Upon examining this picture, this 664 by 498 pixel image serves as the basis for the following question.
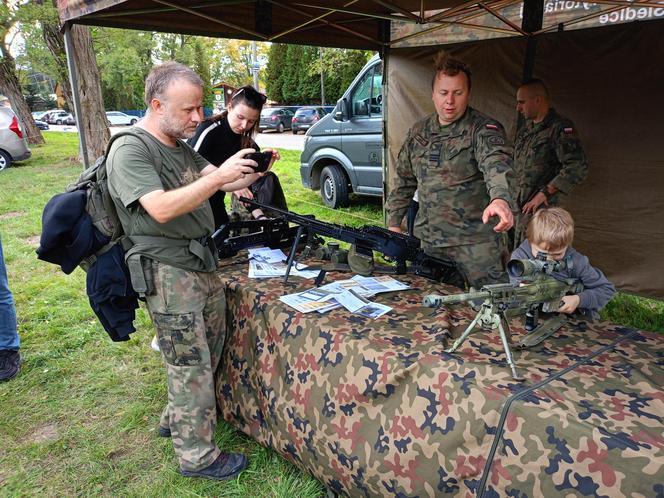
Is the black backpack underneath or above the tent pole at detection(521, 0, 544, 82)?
underneath

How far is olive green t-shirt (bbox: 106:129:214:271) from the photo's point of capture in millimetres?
1849

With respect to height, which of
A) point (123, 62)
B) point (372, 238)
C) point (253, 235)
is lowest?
point (253, 235)

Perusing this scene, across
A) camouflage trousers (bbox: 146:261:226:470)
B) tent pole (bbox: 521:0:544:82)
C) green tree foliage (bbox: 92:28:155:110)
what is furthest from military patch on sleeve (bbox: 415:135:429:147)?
green tree foliage (bbox: 92:28:155:110)

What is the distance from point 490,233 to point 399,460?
4.61 feet

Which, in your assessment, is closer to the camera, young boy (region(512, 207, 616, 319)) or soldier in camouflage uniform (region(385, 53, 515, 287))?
young boy (region(512, 207, 616, 319))

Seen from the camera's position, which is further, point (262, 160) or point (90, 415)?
point (90, 415)

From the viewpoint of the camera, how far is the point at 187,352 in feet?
7.00

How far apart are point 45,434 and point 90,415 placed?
0.81 ft

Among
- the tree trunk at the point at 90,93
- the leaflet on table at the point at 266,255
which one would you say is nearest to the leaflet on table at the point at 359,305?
the leaflet on table at the point at 266,255

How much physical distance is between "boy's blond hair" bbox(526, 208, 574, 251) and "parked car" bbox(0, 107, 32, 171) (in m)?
13.3

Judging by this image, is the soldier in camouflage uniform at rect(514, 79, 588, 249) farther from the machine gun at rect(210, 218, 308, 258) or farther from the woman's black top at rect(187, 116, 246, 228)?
the woman's black top at rect(187, 116, 246, 228)

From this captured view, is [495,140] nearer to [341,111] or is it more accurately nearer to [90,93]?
[341,111]

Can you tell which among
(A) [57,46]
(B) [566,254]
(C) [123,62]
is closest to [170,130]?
(B) [566,254]

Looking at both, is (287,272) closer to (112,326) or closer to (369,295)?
(369,295)
